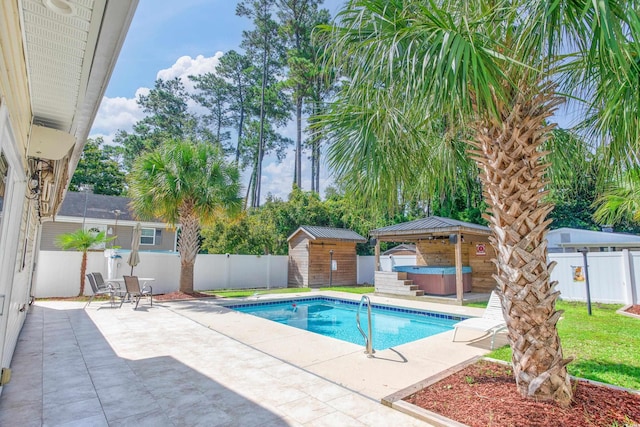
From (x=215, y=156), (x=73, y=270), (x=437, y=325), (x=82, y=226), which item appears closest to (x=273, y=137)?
(x=82, y=226)

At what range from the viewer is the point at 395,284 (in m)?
14.0

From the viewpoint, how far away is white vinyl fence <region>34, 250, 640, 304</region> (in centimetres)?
1059

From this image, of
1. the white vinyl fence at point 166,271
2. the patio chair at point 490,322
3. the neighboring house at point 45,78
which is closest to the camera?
the neighboring house at point 45,78

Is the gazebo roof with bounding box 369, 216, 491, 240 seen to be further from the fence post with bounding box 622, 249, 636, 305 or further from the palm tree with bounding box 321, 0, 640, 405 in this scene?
the palm tree with bounding box 321, 0, 640, 405

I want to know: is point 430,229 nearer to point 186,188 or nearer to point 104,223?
point 186,188

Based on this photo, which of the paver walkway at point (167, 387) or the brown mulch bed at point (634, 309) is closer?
the paver walkway at point (167, 387)

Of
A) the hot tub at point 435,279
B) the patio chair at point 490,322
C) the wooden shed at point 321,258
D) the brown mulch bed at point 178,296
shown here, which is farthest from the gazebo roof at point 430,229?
the brown mulch bed at point 178,296

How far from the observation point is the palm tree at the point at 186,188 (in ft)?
38.0

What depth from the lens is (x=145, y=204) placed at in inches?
455

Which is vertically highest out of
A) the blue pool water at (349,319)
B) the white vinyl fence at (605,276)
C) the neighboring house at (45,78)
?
the neighboring house at (45,78)

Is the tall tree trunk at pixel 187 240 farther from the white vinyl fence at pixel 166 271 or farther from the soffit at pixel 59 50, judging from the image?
the soffit at pixel 59 50

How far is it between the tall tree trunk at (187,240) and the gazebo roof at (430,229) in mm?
7426

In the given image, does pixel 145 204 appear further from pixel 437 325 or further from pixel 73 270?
pixel 437 325

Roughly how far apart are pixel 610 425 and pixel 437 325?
681 cm
